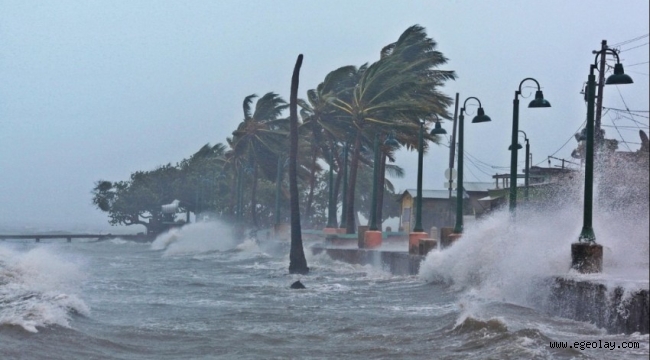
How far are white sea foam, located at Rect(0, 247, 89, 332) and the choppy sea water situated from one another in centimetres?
4

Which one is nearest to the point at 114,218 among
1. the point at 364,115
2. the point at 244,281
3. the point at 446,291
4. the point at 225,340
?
the point at 364,115

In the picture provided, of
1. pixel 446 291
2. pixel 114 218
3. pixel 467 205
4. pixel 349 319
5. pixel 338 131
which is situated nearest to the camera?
pixel 349 319

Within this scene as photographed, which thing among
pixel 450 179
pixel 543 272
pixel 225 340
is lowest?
pixel 225 340

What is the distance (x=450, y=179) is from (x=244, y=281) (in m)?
18.0

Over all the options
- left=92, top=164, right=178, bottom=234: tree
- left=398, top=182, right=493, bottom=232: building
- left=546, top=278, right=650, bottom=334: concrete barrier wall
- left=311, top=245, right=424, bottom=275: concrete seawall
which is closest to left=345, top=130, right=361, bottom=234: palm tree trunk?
left=311, top=245, right=424, bottom=275: concrete seawall

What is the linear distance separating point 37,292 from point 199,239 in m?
61.5

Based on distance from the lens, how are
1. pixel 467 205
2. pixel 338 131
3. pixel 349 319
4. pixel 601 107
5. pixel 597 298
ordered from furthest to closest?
pixel 467 205
pixel 338 131
pixel 601 107
pixel 349 319
pixel 597 298

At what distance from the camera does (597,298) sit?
13836 millimetres

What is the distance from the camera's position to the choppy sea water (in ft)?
42.2

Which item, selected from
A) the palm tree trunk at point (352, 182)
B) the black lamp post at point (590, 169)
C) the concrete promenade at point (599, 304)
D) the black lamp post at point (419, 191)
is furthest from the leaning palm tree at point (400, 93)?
the concrete promenade at point (599, 304)

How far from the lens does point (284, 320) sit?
1716cm

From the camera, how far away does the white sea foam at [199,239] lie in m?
74.3

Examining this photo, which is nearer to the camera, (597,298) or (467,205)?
(597,298)

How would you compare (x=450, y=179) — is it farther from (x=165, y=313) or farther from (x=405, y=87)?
(x=165, y=313)
